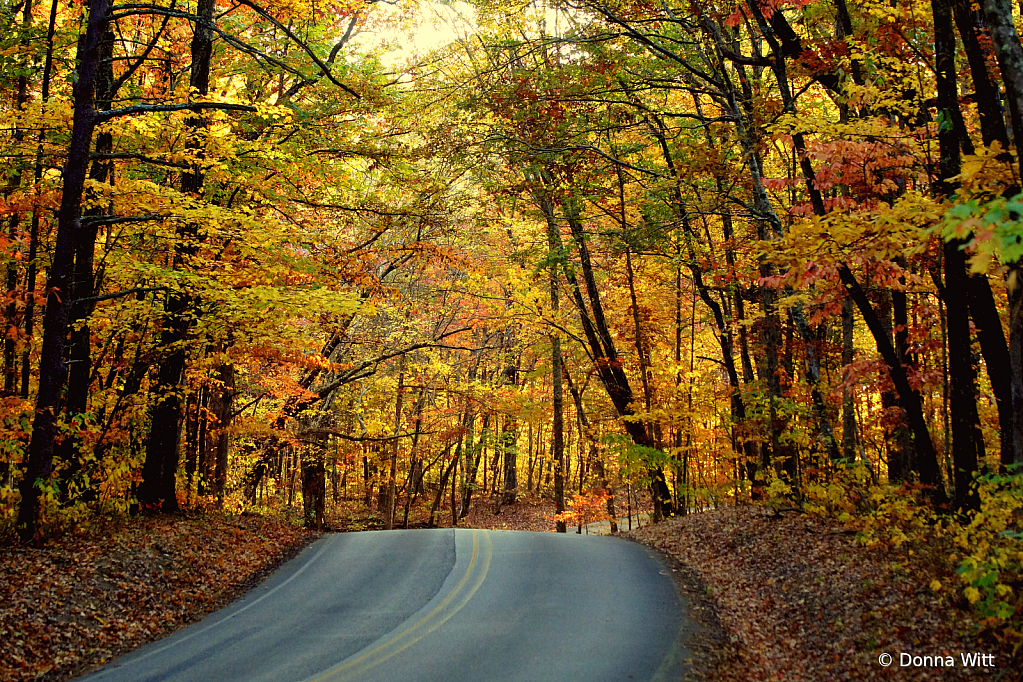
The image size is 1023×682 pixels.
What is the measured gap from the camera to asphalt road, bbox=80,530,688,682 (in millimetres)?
7082

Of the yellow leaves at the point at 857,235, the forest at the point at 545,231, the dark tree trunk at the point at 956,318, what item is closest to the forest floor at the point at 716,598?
the forest at the point at 545,231

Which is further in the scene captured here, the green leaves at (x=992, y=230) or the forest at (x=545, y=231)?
the forest at (x=545, y=231)

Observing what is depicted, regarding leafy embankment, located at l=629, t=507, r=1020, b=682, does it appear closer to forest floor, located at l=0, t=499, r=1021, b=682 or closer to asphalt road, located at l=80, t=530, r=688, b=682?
forest floor, located at l=0, t=499, r=1021, b=682

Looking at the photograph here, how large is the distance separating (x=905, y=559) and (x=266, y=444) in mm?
16717

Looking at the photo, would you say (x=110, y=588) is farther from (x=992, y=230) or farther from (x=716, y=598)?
(x=992, y=230)

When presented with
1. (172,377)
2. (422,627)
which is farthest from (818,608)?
(172,377)

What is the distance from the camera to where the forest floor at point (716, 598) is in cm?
668

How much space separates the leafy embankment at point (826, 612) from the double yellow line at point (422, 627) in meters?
3.46

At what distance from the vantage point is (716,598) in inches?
395

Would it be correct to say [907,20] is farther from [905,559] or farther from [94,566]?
[94,566]

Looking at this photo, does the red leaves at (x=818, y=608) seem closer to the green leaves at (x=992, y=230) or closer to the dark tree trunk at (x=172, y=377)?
the green leaves at (x=992, y=230)

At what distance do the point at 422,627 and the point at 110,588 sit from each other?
14.8ft

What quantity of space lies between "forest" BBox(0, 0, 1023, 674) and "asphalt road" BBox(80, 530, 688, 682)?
128 inches

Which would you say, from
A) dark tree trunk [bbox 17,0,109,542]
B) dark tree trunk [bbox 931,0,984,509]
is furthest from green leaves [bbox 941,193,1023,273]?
dark tree trunk [bbox 17,0,109,542]
